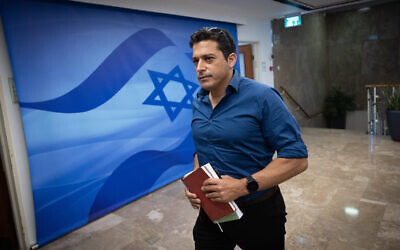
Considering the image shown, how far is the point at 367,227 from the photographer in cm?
257

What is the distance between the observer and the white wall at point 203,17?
102 inches

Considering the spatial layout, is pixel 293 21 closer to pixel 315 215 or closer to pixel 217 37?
pixel 315 215

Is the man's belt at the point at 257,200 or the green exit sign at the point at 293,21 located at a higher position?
the green exit sign at the point at 293,21

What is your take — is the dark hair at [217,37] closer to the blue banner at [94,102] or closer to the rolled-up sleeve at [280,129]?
the rolled-up sleeve at [280,129]

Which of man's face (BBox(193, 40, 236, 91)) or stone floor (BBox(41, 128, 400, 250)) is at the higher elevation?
man's face (BBox(193, 40, 236, 91))

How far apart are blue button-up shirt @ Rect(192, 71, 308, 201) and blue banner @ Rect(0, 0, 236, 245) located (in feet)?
6.92

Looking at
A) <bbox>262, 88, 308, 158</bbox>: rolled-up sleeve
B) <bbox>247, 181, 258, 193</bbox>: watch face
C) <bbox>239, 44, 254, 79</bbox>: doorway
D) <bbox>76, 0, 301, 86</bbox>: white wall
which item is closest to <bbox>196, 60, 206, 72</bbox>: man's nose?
<bbox>262, 88, 308, 158</bbox>: rolled-up sleeve

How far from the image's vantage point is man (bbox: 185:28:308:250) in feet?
3.58

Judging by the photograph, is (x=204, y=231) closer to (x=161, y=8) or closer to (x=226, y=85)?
(x=226, y=85)

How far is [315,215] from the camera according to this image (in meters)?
2.86

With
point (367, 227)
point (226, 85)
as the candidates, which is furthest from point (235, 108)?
point (367, 227)

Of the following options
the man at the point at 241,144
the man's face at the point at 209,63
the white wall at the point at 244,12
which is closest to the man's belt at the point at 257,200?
the man at the point at 241,144

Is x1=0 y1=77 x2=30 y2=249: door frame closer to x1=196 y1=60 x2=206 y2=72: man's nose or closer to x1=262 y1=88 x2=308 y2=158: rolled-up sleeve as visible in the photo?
x1=196 y1=60 x2=206 y2=72: man's nose

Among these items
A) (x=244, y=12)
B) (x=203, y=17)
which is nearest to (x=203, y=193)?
(x=203, y=17)
